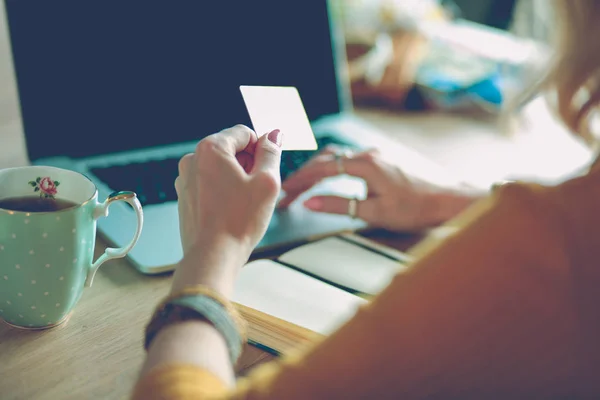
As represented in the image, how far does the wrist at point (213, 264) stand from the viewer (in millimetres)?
505

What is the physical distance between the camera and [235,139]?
60cm

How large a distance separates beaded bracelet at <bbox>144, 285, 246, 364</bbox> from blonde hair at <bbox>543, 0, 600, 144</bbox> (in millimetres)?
315

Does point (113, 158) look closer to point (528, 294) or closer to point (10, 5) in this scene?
point (10, 5)

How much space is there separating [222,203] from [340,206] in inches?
12.1

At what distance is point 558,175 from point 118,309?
2.77 feet

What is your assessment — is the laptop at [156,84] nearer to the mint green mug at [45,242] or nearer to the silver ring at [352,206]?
the silver ring at [352,206]

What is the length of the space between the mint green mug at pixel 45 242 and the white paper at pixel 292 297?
130 mm

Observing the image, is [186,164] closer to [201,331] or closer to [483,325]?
[201,331]

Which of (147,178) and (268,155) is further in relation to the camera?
(147,178)

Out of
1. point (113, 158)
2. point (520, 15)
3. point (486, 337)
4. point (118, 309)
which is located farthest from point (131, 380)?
point (520, 15)

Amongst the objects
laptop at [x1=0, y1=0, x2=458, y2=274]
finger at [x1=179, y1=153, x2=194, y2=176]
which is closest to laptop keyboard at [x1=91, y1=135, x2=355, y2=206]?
laptop at [x1=0, y1=0, x2=458, y2=274]

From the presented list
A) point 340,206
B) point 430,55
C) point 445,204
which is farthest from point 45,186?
point 430,55

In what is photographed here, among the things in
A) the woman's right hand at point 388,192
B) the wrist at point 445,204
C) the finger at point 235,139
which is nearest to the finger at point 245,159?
the finger at point 235,139

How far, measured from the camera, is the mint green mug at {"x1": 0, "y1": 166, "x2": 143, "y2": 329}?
0.53m
